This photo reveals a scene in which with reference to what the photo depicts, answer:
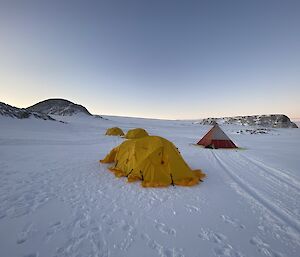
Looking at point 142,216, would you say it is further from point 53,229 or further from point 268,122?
point 268,122

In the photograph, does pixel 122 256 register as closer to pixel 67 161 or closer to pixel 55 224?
pixel 55 224

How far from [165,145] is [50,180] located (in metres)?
4.51

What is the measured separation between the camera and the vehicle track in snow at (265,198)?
4.39 metres

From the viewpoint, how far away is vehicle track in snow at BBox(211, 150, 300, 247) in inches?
173

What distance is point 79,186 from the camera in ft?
22.3

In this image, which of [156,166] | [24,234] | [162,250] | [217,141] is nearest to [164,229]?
[162,250]

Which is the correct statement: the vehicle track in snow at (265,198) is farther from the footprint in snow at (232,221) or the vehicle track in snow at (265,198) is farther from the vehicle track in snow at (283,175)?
the footprint in snow at (232,221)

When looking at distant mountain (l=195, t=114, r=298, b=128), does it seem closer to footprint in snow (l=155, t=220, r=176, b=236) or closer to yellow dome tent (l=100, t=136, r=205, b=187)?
yellow dome tent (l=100, t=136, r=205, b=187)

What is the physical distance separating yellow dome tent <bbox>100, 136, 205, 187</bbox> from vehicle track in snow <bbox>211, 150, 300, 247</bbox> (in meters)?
1.71

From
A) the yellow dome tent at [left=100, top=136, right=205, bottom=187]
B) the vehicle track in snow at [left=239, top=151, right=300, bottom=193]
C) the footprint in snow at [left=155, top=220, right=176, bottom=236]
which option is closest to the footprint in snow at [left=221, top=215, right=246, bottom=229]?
the footprint in snow at [left=155, top=220, right=176, bottom=236]

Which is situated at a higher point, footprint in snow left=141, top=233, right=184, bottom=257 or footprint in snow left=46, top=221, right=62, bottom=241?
footprint in snow left=46, top=221, right=62, bottom=241

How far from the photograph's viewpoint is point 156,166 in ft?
23.8

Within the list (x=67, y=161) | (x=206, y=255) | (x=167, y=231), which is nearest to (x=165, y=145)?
(x=167, y=231)

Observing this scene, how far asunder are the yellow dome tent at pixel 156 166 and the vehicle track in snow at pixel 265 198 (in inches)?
67.3
